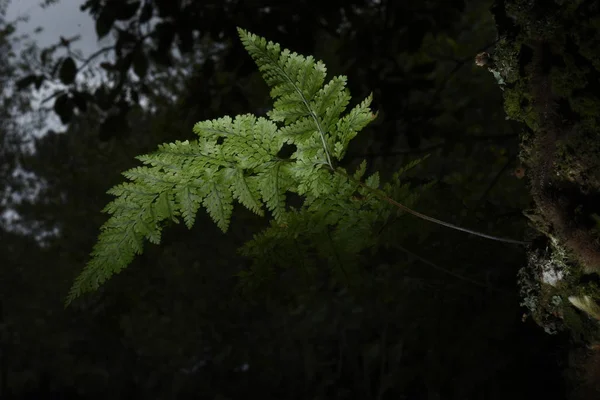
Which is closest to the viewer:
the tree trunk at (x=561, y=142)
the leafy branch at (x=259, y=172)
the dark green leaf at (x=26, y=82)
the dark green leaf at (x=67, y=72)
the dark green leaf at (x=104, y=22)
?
the tree trunk at (x=561, y=142)

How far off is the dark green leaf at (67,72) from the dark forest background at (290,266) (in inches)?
0.5

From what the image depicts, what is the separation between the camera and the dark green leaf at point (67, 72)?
3.45 metres

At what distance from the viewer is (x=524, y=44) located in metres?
1.12

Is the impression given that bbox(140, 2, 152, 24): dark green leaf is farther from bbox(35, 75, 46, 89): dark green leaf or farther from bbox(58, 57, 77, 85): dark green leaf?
bbox(35, 75, 46, 89): dark green leaf

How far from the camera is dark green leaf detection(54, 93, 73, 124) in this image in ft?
11.5

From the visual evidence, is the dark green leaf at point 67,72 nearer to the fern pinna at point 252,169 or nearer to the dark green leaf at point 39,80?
the dark green leaf at point 39,80

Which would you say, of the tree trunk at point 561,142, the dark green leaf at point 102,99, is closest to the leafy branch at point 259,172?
the tree trunk at point 561,142

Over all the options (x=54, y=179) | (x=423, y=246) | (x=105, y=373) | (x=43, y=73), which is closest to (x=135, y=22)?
(x=43, y=73)

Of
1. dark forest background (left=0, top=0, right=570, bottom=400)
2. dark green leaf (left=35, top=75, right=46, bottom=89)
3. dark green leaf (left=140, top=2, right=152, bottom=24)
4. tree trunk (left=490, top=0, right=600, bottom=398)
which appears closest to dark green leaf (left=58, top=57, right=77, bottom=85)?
dark forest background (left=0, top=0, right=570, bottom=400)

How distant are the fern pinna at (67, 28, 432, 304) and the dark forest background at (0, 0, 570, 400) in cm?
35

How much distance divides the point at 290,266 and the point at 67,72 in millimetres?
2490

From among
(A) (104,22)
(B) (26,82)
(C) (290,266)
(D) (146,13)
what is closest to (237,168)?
(C) (290,266)

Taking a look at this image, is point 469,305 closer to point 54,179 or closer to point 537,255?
point 537,255

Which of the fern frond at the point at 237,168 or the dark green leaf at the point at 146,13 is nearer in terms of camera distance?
the fern frond at the point at 237,168
